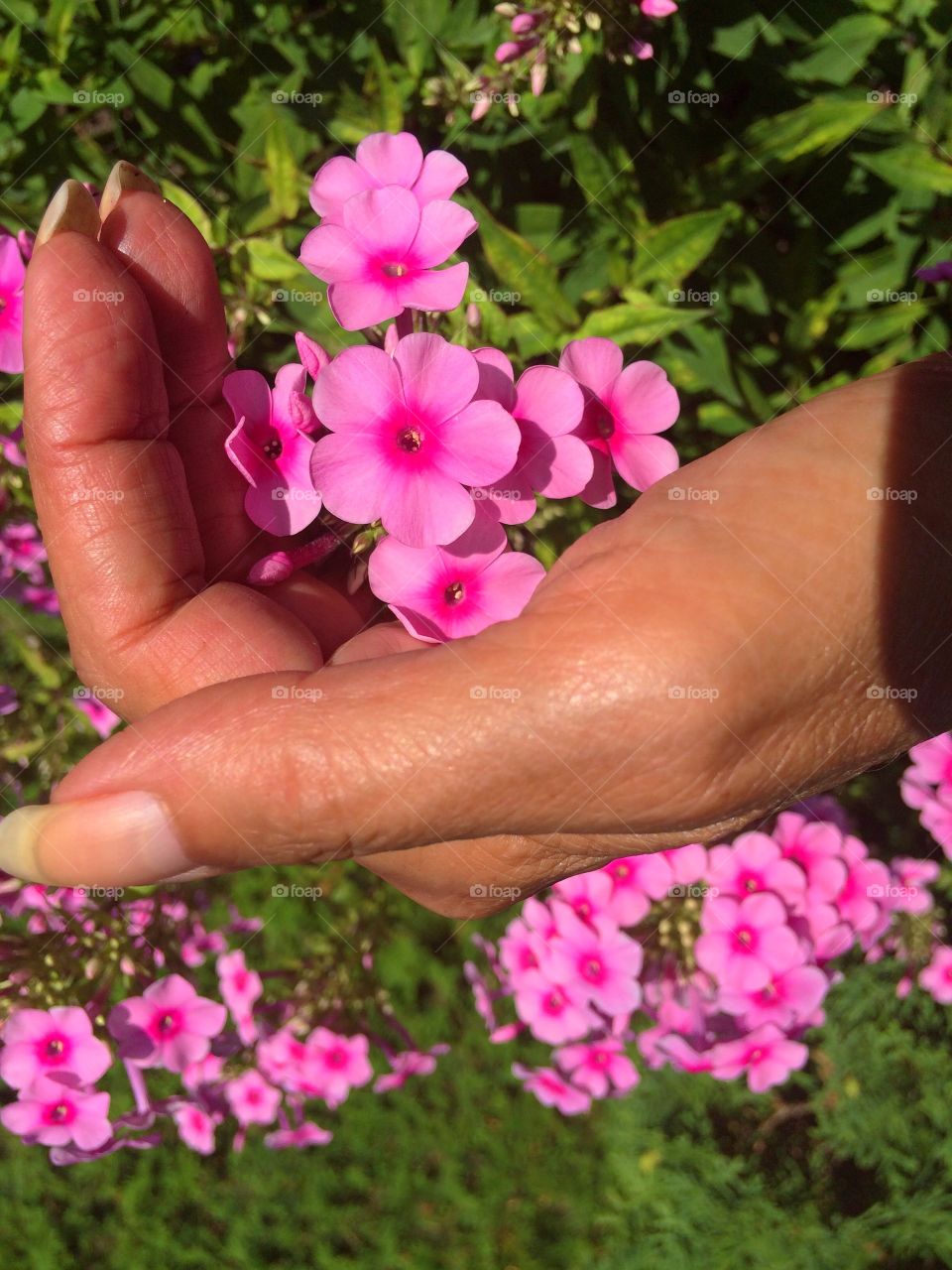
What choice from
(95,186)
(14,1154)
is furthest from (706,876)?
(14,1154)

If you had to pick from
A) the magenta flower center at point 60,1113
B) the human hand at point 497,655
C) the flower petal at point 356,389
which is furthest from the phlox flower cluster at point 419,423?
the magenta flower center at point 60,1113

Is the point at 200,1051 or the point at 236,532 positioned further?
the point at 200,1051

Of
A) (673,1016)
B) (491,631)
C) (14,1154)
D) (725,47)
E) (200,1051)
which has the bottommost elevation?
(14,1154)

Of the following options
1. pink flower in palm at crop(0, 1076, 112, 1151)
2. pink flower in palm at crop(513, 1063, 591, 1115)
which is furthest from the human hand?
pink flower in palm at crop(513, 1063, 591, 1115)

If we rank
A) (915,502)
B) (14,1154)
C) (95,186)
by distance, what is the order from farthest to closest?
(14,1154) → (95,186) → (915,502)

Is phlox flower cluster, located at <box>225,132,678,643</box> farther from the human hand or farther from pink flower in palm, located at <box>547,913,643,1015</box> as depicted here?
pink flower in palm, located at <box>547,913,643,1015</box>

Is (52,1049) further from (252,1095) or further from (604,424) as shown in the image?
(604,424)

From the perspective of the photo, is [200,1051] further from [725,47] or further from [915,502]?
[725,47]
